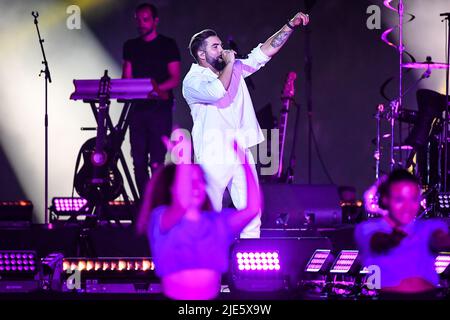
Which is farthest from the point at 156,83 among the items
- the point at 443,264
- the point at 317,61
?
the point at 317,61

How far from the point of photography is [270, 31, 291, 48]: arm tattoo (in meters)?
6.42

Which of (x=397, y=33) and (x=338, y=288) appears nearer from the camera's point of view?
(x=338, y=288)

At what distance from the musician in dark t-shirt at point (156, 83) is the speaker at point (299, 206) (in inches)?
43.2

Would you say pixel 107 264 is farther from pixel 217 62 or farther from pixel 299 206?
pixel 299 206

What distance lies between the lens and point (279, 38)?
21.2 ft

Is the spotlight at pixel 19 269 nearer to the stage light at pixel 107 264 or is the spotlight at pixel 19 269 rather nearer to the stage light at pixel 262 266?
the stage light at pixel 107 264

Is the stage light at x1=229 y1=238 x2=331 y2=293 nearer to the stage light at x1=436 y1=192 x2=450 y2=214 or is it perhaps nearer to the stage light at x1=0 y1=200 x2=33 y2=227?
the stage light at x1=436 y1=192 x2=450 y2=214

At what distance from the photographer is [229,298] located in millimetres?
3928

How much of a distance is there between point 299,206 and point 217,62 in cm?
Result: 202

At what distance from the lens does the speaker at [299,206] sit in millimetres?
7828

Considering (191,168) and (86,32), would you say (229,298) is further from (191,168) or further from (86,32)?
(86,32)

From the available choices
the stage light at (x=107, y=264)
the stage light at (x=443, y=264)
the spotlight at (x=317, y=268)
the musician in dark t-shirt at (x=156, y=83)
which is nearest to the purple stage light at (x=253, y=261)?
the spotlight at (x=317, y=268)

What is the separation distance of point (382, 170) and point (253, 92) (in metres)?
1.90
